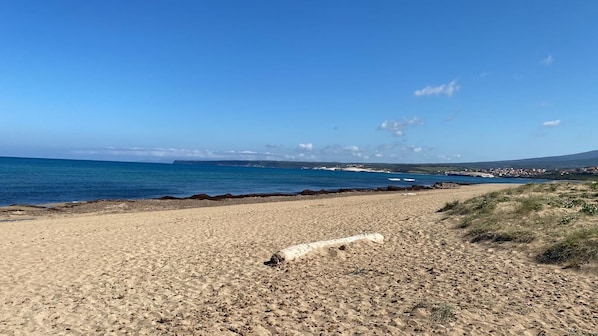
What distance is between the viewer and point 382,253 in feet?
36.4

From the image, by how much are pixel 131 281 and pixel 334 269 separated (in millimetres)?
4713

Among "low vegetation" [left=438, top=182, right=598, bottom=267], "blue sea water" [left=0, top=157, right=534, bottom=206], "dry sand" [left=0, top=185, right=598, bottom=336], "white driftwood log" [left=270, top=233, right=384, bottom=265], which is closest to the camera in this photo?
"dry sand" [left=0, top=185, right=598, bottom=336]

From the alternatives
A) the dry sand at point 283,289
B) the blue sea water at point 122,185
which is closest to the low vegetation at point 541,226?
the dry sand at point 283,289

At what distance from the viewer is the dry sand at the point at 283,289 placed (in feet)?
20.2

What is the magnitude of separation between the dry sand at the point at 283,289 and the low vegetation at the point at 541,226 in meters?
0.61

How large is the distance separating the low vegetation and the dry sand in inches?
24.0

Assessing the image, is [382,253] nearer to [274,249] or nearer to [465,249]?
[465,249]

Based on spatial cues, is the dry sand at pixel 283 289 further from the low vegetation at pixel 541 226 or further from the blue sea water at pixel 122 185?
the blue sea water at pixel 122 185

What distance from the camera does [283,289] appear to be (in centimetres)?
805

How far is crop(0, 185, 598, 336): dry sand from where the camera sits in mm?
6145

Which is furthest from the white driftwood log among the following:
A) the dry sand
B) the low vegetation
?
the low vegetation

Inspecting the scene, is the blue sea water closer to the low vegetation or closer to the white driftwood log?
the white driftwood log

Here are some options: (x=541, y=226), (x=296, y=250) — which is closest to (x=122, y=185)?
(x=296, y=250)

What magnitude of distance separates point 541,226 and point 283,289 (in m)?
8.62
